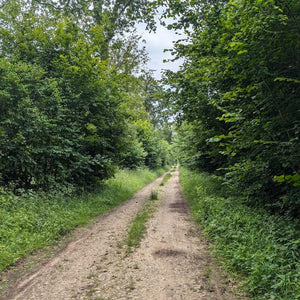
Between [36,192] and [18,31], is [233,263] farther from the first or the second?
[18,31]

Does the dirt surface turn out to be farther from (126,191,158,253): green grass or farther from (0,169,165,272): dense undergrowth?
(0,169,165,272): dense undergrowth

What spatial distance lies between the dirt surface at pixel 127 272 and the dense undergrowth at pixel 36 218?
0.70 m

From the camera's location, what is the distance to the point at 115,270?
473 cm

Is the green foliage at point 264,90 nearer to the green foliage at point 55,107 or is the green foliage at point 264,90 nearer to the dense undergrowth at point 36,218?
the dense undergrowth at point 36,218

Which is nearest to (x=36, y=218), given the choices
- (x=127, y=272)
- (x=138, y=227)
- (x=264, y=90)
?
(x=138, y=227)

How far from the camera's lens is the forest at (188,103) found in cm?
448

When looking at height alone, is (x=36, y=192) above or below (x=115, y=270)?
above

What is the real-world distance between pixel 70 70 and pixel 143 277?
9.22m

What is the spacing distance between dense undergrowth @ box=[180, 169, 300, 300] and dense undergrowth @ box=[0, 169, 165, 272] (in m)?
4.25

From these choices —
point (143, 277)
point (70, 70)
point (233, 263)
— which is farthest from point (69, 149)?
point (233, 263)

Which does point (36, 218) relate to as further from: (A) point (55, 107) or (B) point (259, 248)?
(B) point (259, 248)

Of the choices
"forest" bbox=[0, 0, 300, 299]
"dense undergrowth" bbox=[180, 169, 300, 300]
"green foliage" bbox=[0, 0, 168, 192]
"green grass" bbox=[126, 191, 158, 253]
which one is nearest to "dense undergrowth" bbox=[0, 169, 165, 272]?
"forest" bbox=[0, 0, 300, 299]

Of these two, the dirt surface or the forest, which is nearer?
the dirt surface

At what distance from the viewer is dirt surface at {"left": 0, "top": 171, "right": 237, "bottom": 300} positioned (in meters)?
3.90
